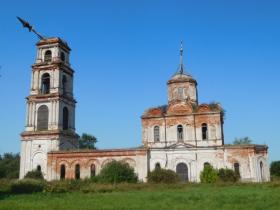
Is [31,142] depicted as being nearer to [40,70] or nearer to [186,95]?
[40,70]

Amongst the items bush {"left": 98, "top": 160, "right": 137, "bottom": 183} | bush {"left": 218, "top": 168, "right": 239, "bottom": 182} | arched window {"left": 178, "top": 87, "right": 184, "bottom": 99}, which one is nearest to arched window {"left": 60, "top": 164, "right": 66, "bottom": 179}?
bush {"left": 98, "top": 160, "right": 137, "bottom": 183}

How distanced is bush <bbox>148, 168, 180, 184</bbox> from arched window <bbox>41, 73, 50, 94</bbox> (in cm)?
1603

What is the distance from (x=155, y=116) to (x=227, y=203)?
22445 millimetres

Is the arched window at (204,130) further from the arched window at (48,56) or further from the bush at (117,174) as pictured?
the arched window at (48,56)

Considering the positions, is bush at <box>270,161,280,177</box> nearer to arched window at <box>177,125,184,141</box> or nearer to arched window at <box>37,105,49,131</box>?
arched window at <box>177,125,184,141</box>

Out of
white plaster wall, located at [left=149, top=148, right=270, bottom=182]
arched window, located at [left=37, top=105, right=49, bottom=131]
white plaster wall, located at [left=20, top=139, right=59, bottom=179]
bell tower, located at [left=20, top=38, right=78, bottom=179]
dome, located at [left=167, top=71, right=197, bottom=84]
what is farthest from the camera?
dome, located at [left=167, top=71, right=197, bottom=84]

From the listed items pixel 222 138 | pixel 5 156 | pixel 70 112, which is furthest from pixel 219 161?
pixel 5 156

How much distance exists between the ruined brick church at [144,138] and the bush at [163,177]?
2.65m

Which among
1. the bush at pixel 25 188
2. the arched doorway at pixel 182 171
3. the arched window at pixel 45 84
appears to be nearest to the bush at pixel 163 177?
the arched doorway at pixel 182 171

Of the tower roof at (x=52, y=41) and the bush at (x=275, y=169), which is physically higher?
the tower roof at (x=52, y=41)

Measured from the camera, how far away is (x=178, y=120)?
127ft

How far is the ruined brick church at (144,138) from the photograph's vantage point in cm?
3647

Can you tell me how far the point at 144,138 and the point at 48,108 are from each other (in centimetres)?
1092

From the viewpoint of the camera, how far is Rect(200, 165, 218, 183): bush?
34062 mm
